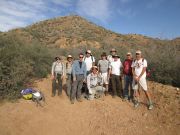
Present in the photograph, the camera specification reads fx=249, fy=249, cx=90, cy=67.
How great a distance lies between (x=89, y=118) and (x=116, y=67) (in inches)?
93.4

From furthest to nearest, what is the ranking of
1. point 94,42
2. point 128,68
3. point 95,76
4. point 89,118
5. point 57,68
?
1. point 94,42
2. point 95,76
3. point 57,68
4. point 128,68
5. point 89,118

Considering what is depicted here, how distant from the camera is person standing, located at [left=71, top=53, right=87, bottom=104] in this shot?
9423mm

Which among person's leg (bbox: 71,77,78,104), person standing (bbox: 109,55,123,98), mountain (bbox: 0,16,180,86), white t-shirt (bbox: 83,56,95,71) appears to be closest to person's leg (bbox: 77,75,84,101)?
person's leg (bbox: 71,77,78,104)

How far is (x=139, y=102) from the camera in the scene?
9.68 meters

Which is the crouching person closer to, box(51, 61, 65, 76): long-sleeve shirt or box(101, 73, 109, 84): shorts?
box(101, 73, 109, 84): shorts

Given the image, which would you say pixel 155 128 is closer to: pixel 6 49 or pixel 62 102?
pixel 62 102

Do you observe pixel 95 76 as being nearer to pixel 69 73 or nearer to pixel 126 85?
pixel 69 73

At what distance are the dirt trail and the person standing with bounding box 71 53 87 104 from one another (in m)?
0.36

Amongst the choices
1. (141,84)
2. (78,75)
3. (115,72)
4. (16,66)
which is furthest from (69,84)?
(141,84)

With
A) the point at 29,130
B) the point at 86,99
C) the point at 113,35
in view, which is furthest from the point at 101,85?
the point at 113,35

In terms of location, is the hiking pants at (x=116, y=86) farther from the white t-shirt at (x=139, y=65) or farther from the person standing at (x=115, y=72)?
the white t-shirt at (x=139, y=65)

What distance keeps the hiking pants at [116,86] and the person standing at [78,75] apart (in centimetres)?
122

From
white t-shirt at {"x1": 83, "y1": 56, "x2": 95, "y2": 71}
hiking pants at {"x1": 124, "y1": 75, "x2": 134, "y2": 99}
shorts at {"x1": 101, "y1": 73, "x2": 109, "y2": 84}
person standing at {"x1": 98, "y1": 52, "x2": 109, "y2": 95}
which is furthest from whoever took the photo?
white t-shirt at {"x1": 83, "y1": 56, "x2": 95, "y2": 71}

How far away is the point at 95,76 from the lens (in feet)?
32.2
